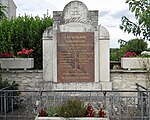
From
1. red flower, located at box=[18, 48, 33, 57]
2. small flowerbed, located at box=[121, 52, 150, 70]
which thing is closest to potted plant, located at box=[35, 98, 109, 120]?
small flowerbed, located at box=[121, 52, 150, 70]

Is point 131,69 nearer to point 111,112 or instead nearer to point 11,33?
point 111,112

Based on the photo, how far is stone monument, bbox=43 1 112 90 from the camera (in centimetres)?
1059

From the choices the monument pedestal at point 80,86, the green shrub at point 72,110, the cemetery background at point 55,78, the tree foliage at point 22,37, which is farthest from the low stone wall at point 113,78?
the green shrub at point 72,110

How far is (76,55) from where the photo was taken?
10586 millimetres

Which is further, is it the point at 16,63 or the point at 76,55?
the point at 16,63

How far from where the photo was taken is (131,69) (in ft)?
37.4

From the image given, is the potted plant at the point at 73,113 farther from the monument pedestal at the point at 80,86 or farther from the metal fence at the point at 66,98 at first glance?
the monument pedestal at the point at 80,86

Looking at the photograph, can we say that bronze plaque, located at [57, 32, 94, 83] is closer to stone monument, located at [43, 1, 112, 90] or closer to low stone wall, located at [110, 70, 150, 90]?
stone monument, located at [43, 1, 112, 90]

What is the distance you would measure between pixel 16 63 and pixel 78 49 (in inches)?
92.1

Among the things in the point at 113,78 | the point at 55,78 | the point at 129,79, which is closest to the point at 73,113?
the point at 55,78

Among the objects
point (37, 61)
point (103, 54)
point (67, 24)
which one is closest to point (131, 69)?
point (103, 54)

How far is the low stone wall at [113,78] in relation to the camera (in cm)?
1127

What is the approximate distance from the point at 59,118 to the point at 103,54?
403cm

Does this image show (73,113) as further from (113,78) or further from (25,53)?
(25,53)
